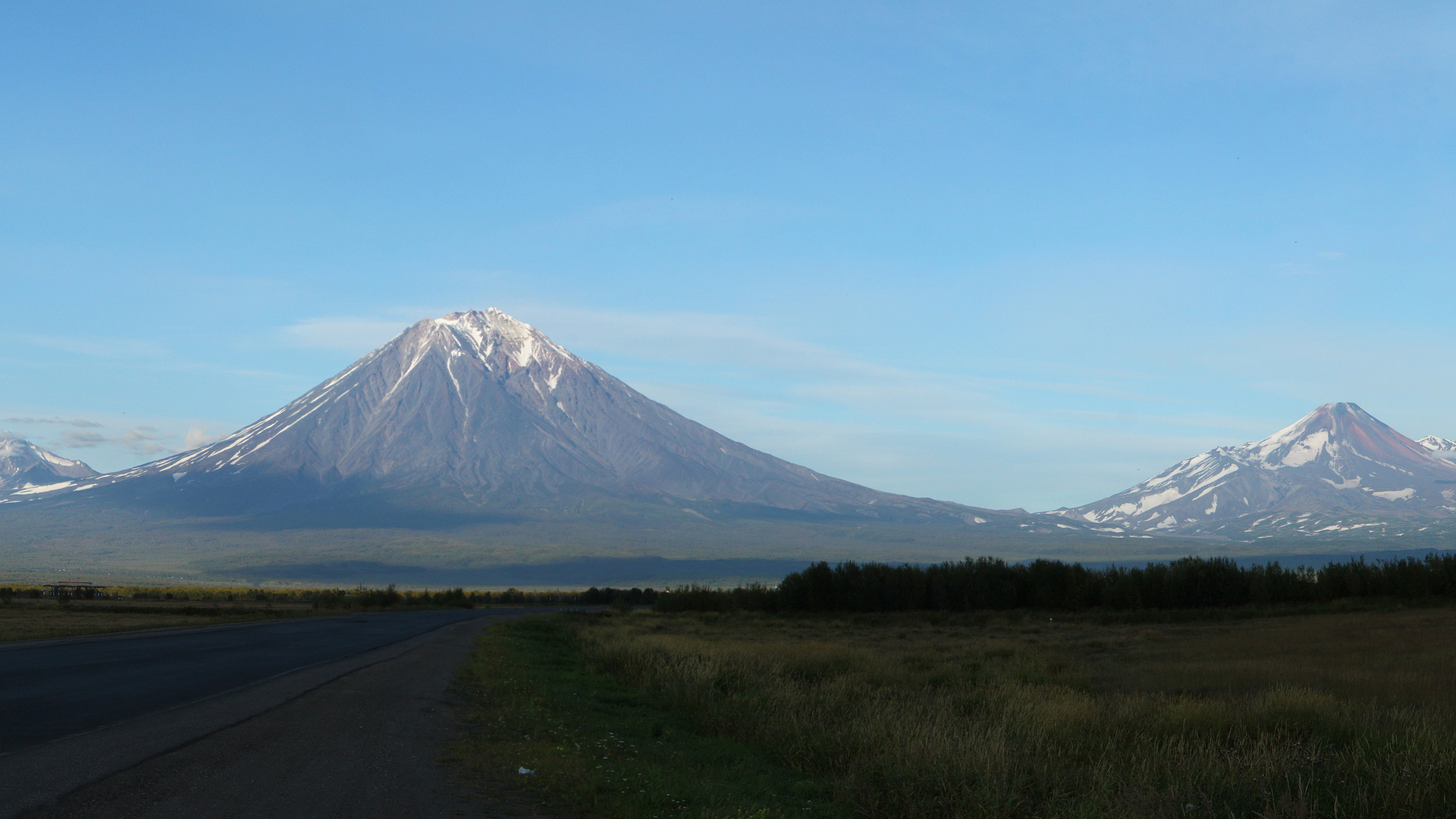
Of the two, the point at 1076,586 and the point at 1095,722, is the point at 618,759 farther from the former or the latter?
the point at 1076,586

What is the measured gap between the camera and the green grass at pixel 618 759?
10.6m

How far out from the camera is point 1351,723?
15.1 meters

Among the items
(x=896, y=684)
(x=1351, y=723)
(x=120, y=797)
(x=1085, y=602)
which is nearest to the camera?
(x=120, y=797)

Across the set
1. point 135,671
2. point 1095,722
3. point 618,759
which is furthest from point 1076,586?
point 618,759

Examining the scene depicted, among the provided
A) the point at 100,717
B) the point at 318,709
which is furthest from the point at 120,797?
the point at 318,709

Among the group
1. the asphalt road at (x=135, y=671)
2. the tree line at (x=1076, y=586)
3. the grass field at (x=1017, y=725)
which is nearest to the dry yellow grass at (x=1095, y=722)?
the grass field at (x=1017, y=725)

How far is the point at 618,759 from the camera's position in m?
13.1

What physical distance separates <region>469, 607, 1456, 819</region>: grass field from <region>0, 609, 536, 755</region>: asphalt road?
466 cm

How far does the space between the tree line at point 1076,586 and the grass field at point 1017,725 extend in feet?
103

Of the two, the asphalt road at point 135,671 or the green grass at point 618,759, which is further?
the asphalt road at point 135,671

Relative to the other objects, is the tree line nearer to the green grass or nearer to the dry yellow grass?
the dry yellow grass

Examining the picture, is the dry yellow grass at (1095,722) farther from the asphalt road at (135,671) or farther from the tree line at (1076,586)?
the tree line at (1076,586)

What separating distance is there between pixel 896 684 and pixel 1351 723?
933 cm

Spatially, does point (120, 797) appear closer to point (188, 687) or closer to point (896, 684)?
point (188, 687)
